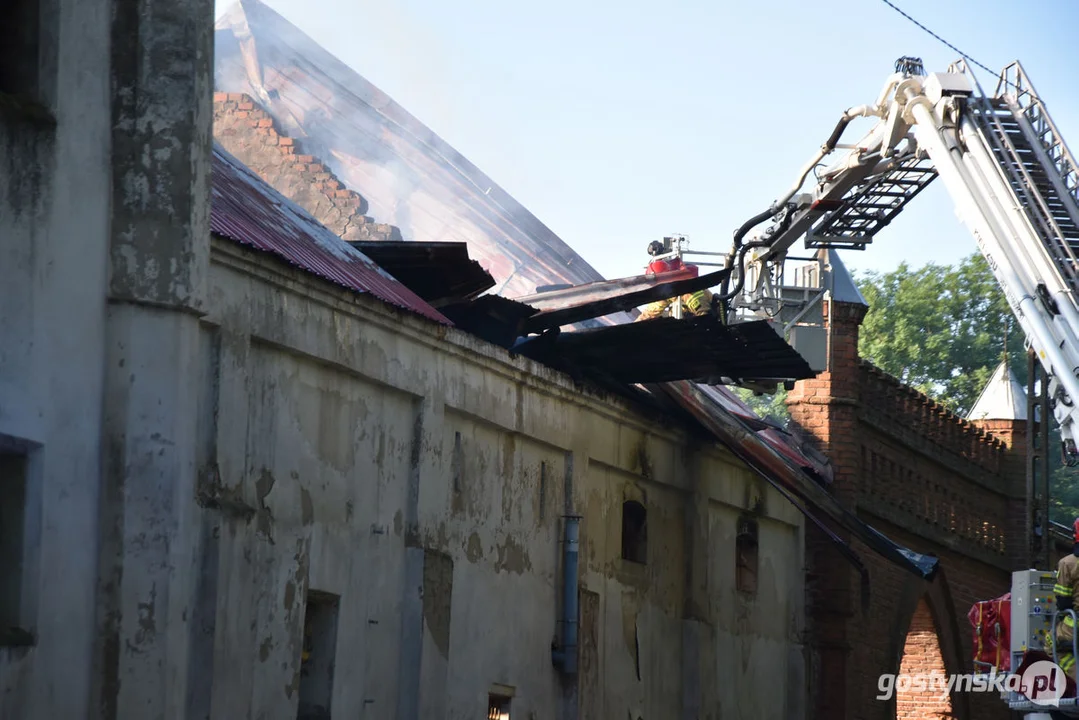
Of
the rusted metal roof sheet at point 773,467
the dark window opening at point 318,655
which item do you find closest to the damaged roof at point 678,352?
the rusted metal roof sheet at point 773,467

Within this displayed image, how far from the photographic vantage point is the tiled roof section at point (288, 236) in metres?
13.7

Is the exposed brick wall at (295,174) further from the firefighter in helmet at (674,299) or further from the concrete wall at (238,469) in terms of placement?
the concrete wall at (238,469)

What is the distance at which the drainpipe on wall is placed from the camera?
17703 mm

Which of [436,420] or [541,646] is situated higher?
[436,420]

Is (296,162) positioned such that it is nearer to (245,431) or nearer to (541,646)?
(541,646)

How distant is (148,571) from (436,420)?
17.3ft

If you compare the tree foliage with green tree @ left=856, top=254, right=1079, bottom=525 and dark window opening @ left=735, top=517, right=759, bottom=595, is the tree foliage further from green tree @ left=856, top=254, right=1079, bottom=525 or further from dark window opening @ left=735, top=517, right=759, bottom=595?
dark window opening @ left=735, top=517, right=759, bottom=595

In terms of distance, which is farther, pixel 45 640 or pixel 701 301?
pixel 701 301

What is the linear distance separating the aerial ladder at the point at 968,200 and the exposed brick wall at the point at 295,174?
5781 mm

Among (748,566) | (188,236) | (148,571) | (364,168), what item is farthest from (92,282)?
(364,168)

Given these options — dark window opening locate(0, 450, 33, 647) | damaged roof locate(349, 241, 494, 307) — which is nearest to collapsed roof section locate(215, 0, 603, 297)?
damaged roof locate(349, 241, 494, 307)

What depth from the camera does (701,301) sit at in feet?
64.5

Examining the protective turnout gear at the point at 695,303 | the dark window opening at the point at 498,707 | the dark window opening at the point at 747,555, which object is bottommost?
the dark window opening at the point at 498,707

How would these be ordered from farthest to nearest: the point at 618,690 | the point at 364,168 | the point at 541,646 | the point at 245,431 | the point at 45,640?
the point at 364,168 < the point at 618,690 < the point at 541,646 < the point at 245,431 < the point at 45,640
